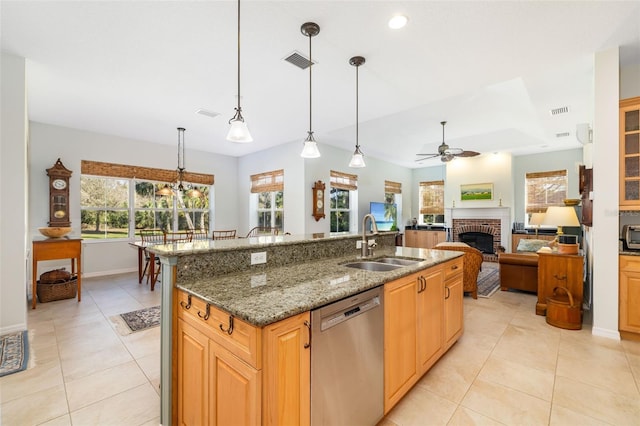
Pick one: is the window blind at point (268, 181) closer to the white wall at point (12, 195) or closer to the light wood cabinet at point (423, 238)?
the white wall at point (12, 195)

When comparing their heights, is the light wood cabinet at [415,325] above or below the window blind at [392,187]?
below

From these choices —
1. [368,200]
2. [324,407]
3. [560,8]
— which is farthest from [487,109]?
[324,407]

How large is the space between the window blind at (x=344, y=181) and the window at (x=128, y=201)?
296 cm

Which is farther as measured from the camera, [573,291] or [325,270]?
[573,291]

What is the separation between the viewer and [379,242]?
315 cm

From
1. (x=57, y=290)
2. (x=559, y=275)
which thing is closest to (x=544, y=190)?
(x=559, y=275)

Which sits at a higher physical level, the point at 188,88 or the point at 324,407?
the point at 188,88

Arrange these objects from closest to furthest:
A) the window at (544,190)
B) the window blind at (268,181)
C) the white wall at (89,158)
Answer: the white wall at (89,158), the window blind at (268,181), the window at (544,190)

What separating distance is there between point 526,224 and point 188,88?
8.12 m

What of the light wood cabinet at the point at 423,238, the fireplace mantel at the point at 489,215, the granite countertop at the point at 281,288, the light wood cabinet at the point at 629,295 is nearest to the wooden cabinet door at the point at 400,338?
the granite countertop at the point at 281,288

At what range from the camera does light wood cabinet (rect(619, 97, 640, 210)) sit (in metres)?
2.74

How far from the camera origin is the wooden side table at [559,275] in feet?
10.5

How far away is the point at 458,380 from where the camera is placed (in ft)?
7.00

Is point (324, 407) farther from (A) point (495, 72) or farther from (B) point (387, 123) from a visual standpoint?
(B) point (387, 123)
